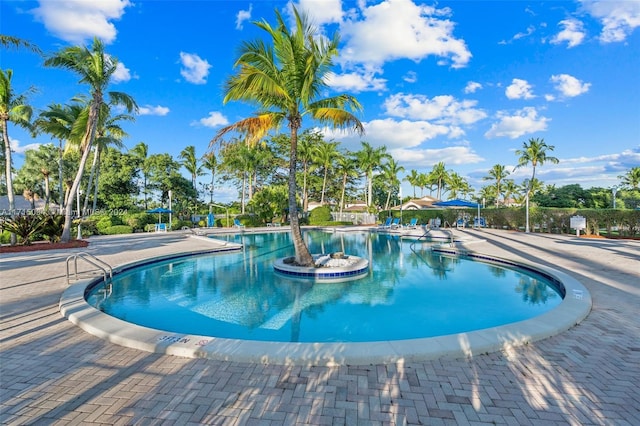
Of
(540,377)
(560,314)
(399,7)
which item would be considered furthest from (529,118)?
(540,377)

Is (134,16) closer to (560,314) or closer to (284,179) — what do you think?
(560,314)

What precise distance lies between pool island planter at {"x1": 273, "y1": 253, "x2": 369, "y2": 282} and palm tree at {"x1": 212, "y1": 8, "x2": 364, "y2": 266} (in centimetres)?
46

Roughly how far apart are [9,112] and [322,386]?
21.2 meters

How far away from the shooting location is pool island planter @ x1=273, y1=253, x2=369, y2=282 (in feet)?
30.2

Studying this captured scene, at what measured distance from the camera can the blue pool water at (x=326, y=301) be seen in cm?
550

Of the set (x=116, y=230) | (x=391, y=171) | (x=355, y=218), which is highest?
(x=391, y=171)

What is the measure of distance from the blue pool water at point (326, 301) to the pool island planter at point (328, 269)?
346 millimetres

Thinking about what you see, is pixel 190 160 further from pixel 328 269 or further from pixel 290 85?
pixel 328 269

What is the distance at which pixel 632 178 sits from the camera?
44.0 metres

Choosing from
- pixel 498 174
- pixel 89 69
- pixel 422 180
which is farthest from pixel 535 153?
pixel 422 180

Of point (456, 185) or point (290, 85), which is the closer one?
point (290, 85)

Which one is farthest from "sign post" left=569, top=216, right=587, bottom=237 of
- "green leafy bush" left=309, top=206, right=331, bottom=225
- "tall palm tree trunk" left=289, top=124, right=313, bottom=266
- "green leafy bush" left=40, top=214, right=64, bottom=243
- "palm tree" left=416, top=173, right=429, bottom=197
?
"palm tree" left=416, top=173, right=429, bottom=197

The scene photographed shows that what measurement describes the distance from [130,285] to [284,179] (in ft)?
122

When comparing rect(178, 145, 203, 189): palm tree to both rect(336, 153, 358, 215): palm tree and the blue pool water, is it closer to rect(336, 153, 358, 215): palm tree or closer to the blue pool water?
rect(336, 153, 358, 215): palm tree
